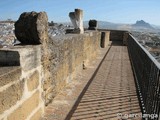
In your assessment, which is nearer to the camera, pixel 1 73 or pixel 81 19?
pixel 1 73

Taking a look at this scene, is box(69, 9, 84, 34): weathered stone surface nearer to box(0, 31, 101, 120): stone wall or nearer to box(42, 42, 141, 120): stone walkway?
box(42, 42, 141, 120): stone walkway

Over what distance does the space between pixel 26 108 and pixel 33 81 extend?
0.46m

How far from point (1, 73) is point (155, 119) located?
225 centimetres

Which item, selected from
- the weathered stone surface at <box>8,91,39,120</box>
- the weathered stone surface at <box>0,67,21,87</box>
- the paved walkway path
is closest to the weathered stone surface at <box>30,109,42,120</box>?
the weathered stone surface at <box>8,91,39,120</box>

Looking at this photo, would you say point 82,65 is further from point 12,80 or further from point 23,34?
point 12,80

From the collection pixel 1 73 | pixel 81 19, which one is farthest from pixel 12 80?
pixel 81 19

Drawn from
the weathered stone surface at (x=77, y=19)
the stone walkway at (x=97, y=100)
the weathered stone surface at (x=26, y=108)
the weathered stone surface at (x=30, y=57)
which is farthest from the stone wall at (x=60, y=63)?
the weathered stone surface at (x=77, y=19)

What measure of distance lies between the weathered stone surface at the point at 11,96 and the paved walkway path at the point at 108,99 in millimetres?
1376

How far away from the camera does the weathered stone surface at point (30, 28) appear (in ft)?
13.9

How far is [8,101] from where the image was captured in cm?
306

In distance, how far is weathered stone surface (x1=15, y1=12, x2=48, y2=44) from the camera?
4242 millimetres

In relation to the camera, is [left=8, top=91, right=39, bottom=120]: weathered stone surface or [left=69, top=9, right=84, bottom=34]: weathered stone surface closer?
[left=8, top=91, right=39, bottom=120]: weathered stone surface

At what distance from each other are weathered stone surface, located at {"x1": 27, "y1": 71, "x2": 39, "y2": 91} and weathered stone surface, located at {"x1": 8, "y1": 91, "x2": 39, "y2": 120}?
14 cm

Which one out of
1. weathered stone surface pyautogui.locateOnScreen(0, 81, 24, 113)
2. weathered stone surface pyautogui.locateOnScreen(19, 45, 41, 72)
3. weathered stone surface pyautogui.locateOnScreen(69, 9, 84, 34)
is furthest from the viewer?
weathered stone surface pyautogui.locateOnScreen(69, 9, 84, 34)
